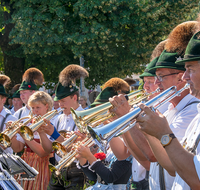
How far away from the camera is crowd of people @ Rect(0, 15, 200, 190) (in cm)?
169

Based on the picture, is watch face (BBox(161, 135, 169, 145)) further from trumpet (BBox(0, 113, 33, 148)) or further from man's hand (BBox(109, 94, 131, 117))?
trumpet (BBox(0, 113, 33, 148))

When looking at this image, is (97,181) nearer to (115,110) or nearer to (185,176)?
(115,110)

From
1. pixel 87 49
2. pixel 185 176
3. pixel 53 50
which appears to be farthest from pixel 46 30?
pixel 185 176

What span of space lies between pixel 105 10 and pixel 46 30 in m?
2.22

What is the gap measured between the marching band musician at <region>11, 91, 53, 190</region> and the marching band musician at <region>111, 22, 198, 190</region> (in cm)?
205

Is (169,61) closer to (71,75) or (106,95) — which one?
(106,95)

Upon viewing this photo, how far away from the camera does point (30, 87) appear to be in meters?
5.53

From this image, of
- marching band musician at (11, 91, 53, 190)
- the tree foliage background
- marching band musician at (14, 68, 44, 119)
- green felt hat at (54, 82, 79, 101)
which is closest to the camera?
marching band musician at (11, 91, 53, 190)

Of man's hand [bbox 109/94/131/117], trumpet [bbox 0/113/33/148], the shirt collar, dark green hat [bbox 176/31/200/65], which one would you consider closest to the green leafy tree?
trumpet [bbox 0/113/33/148]

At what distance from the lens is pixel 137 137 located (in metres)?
2.32

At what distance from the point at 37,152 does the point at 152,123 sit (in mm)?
2701

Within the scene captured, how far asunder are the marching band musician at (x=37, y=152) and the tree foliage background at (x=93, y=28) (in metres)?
5.02

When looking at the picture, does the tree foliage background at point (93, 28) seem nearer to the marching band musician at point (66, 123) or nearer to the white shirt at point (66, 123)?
the marching band musician at point (66, 123)

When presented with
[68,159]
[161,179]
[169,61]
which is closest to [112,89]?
[68,159]
